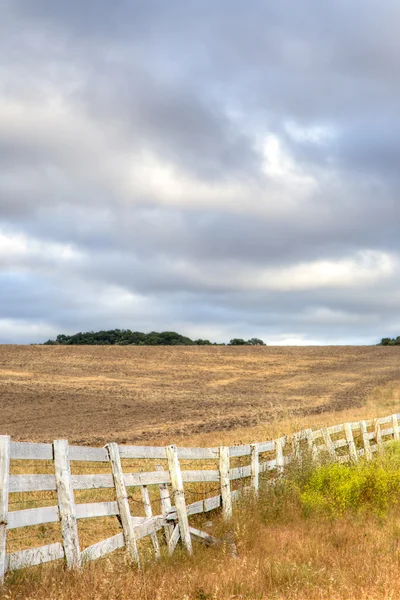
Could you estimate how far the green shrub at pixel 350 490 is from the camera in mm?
13086

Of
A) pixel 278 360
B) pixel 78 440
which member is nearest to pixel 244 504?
pixel 78 440

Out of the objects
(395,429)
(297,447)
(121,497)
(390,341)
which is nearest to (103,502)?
(121,497)

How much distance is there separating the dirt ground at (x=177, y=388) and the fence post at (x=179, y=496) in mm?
14139

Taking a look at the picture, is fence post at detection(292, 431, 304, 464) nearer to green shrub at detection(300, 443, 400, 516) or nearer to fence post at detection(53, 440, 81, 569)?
green shrub at detection(300, 443, 400, 516)

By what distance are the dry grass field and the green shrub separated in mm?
381

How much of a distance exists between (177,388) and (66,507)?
41877 mm

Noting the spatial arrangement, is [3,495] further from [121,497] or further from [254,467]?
[254,467]

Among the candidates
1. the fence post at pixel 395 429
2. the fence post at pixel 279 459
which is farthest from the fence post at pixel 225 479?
the fence post at pixel 395 429

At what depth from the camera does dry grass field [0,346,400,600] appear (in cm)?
795

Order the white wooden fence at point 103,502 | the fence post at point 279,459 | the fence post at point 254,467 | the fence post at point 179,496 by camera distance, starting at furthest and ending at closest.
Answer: the fence post at point 279,459 < the fence post at point 254,467 < the fence post at point 179,496 < the white wooden fence at point 103,502

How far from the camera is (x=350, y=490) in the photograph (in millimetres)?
13680

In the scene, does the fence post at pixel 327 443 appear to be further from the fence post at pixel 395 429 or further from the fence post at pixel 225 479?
the fence post at pixel 395 429

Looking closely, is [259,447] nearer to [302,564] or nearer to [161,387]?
[302,564]

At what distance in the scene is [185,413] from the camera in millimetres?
39031
